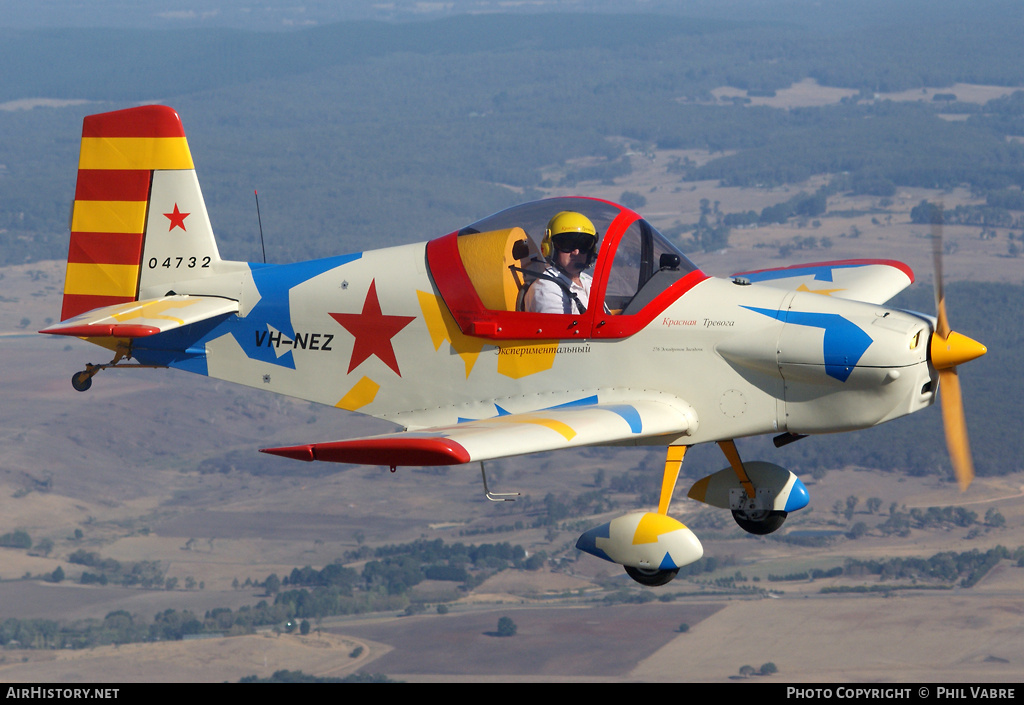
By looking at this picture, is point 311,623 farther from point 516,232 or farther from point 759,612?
point 516,232

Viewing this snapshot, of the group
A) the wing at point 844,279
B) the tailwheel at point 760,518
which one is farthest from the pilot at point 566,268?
the tailwheel at point 760,518

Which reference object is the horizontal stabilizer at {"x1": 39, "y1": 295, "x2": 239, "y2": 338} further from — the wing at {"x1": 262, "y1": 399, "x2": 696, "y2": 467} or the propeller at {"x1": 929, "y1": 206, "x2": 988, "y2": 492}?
the propeller at {"x1": 929, "y1": 206, "x2": 988, "y2": 492}

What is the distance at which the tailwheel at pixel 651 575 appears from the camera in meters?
12.1

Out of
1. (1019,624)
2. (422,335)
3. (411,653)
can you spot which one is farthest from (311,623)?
(422,335)

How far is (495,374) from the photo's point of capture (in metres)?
13.1

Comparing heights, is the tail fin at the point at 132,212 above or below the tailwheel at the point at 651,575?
above

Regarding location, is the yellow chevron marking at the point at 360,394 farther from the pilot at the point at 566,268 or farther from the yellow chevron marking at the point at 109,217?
the yellow chevron marking at the point at 109,217

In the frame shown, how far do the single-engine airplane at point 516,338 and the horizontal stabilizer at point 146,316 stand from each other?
38mm

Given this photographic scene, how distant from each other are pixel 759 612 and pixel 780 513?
550 ft

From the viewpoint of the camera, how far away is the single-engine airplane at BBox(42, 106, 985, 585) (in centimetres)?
1187

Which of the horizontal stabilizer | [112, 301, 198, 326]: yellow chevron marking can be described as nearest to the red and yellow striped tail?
the horizontal stabilizer

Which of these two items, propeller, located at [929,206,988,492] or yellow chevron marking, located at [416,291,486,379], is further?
yellow chevron marking, located at [416,291,486,379]

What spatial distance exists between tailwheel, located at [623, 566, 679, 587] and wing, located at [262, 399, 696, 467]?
140 centimetres

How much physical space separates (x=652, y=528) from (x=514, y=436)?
6.26 ft
